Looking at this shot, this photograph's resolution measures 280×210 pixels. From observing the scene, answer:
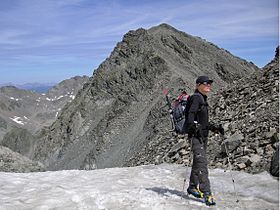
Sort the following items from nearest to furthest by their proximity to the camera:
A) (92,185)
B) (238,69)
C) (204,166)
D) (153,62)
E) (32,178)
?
(204,166)
(92,185)
(32,178)
(153,62)
(238,69)

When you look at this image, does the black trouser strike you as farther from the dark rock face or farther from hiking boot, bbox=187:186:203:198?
the dark rock face

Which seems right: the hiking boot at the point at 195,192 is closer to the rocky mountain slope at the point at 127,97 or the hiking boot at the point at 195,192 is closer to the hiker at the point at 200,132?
the hiker at the point at 200,132

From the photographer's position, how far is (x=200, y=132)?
9172 mm

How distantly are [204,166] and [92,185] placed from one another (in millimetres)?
3918

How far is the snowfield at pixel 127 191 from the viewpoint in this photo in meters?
9.05

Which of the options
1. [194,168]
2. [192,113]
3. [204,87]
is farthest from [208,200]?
[204,87]

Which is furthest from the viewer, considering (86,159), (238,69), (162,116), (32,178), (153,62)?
(238,69)

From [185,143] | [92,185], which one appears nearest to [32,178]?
[92,185]

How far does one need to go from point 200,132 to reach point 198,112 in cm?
54

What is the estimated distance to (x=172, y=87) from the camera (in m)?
45.6

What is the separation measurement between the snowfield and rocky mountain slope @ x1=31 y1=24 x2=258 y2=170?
938 inches

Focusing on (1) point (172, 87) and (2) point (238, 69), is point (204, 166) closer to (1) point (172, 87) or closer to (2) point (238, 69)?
Result: (1) point (172, 87)

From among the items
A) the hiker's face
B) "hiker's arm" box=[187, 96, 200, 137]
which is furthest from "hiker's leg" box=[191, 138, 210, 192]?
the hiker's face

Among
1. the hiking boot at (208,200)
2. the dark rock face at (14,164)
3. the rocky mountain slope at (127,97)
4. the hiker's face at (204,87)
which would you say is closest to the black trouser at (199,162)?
the hiking boot at (208,200)
